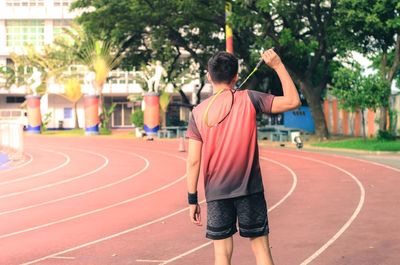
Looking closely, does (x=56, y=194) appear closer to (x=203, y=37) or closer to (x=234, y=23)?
(x=234, y=23)

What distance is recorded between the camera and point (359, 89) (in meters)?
26.8

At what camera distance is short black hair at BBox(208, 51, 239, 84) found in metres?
3.96

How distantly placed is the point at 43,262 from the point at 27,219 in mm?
3306

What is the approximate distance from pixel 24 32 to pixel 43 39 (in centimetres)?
210

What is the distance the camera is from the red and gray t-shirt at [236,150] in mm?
3924

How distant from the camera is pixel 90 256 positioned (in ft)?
23.0

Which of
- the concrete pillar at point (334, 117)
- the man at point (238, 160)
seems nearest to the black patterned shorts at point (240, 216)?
the man at point (238, 160)

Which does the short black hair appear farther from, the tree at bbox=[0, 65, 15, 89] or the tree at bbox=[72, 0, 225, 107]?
the tree at bbox=[0, 65, 15, 89]

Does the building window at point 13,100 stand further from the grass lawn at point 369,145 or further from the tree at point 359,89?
the tree at point 359,89

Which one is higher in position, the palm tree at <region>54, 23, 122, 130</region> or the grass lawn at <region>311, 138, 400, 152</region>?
the palm tree at <region>54, 23, 122, 130</region>

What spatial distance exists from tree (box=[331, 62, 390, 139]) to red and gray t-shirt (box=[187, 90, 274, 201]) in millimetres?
23341

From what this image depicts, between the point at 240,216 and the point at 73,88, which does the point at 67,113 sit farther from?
the point at 240,216

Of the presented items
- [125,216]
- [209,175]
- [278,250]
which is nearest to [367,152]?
[125,216]

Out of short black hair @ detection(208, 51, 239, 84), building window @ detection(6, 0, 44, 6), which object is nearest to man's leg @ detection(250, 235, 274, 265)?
short black hair @ detection(208, 51, 239, 84)
